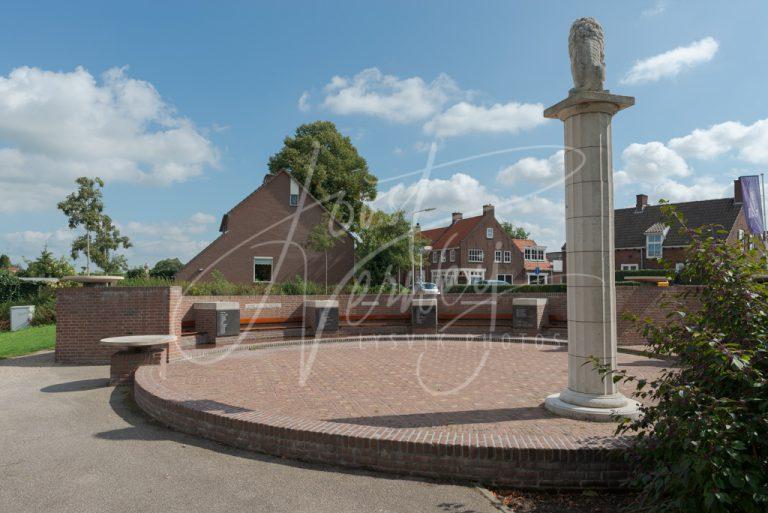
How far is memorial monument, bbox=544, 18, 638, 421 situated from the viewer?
20.8ft

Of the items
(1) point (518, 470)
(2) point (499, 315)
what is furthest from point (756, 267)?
(2) point (499, 315)

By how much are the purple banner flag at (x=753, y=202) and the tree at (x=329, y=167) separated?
24531mm

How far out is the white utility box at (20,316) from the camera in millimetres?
18781

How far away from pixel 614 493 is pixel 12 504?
526cm

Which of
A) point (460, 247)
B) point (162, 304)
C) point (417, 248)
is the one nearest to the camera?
point (162, 304)

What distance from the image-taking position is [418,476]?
189 inches

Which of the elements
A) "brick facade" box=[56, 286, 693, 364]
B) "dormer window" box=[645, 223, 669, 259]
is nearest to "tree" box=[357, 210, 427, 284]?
"brick facade" box=[56, 286, 693, 364]

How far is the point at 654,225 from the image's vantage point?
147ft

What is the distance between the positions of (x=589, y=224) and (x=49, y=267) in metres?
33.7

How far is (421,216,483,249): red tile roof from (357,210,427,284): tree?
3470cm

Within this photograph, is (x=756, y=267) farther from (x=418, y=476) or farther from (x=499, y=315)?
(x=499, y=315)

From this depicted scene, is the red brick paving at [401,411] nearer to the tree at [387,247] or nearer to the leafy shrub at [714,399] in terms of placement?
the leafy shrub at [714,399]

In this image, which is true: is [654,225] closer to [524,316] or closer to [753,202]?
[753,202]

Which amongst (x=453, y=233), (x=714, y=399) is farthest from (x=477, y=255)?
(x=714, y=399)
